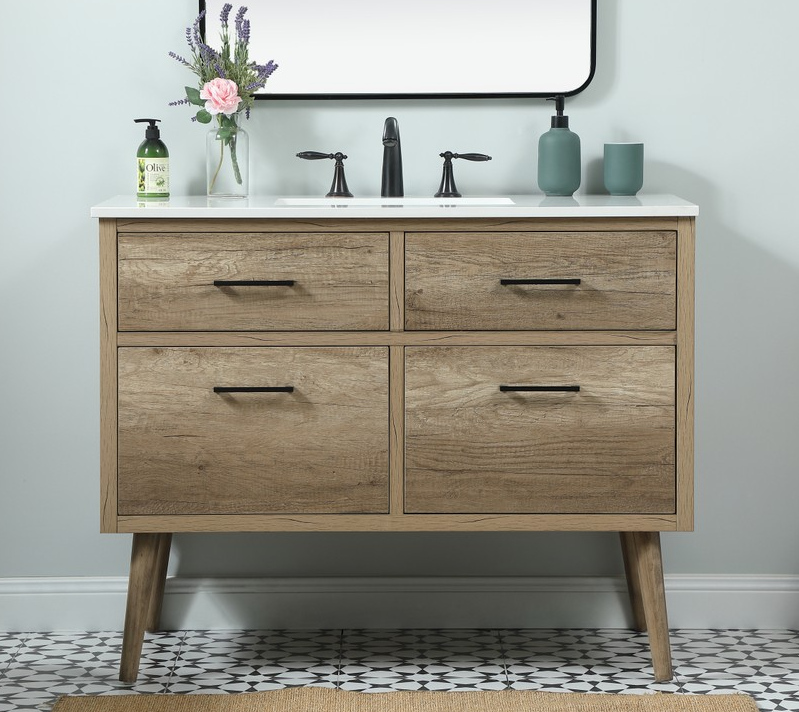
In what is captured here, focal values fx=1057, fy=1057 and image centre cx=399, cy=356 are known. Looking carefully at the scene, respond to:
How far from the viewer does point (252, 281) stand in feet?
6.03

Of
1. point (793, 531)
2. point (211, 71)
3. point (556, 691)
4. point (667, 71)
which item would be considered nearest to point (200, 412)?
point (211, 71)

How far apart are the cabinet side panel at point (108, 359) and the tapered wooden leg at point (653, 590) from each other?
0.97 metres

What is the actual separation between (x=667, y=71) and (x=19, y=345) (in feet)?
4.91

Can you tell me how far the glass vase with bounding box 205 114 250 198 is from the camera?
2.12 m

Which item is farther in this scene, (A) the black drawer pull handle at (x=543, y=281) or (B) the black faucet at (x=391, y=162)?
(B) the black faucet at (x=391, y=162)

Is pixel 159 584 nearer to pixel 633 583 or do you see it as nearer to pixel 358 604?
pixel 358 604

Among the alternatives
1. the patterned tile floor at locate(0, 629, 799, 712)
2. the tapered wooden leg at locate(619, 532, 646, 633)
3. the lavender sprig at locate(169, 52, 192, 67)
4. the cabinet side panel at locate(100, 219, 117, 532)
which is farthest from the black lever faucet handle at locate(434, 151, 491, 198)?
the patterned tile floor at locate(0, 629, 799, 712)

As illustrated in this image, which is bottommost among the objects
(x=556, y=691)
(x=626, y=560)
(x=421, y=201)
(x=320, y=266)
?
(x=556, y=691)

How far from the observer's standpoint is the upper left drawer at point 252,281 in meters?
1.84

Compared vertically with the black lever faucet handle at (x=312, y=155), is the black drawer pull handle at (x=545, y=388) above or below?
below

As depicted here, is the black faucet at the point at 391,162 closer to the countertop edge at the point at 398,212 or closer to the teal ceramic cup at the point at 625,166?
the countertop edge at the point at 398,212

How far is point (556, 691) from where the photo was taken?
1986mm

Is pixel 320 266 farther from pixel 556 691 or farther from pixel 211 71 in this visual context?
pixel 556 691

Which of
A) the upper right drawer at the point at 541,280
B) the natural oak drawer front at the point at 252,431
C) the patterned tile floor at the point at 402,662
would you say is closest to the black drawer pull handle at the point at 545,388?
the upper right drawer at the point at 541,280
